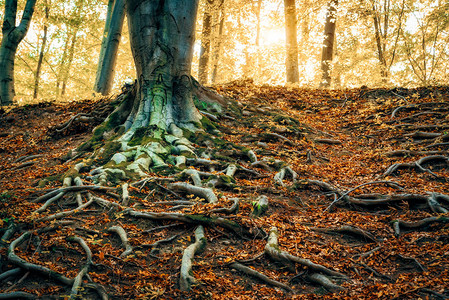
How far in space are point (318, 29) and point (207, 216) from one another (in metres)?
→ 22.3

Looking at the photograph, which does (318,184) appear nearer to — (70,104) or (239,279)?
(239,279)

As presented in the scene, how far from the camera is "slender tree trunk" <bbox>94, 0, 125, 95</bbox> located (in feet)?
41.8

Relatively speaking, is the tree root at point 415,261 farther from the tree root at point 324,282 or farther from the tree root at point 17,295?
the tree root at point 17,295

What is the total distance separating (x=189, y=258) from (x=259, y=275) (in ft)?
2.79

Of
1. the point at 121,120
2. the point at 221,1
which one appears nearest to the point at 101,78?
the point at 121,120

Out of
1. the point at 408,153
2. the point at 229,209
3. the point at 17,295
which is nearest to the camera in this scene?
the point at 17,295

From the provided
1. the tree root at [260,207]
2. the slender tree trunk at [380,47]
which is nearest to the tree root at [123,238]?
the tree root at [260,207]

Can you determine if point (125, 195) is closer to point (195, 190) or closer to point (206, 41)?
point (195, 190)

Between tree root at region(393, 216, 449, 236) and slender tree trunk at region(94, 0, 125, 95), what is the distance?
12.0m

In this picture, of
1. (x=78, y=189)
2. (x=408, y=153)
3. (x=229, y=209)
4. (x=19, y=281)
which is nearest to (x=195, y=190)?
(x=229, y=209)

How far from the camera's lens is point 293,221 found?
4930 millimetres

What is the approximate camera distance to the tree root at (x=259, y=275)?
349 cm

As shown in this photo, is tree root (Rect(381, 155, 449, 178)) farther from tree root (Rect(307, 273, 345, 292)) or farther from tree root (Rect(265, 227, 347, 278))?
tree root (Rect(307, 273, 345, 292))

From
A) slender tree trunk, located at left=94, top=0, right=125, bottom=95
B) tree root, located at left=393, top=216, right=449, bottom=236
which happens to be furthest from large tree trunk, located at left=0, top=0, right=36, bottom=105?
tree root, located at left=393, top=216, right=449, bottom=236
